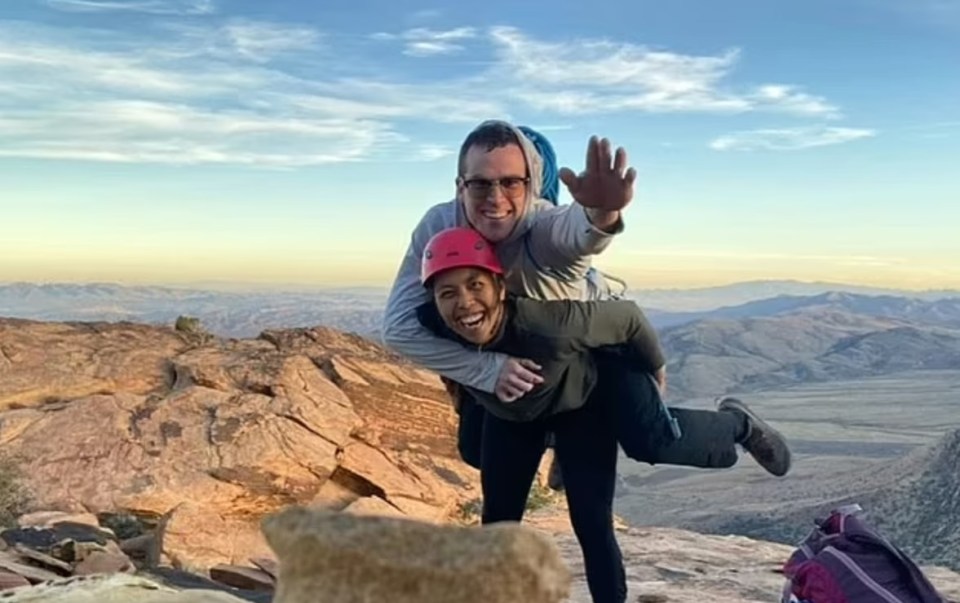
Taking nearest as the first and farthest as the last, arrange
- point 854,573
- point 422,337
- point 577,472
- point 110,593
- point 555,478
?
point 110,593, point 854,573, point 422,337, point 577,472, point 555,478

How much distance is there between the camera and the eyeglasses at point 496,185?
4160 mm

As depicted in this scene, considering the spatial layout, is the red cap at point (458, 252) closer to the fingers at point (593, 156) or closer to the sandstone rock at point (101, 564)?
the fingers at point (593, 156)

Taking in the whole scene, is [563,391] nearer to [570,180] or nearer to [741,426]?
[570,180]

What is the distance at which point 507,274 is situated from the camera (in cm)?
436

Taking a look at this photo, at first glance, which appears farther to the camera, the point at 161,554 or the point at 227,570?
the point at 161,554

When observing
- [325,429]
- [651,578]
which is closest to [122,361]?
[325,429]

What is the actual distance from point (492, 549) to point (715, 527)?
2490 centimetres

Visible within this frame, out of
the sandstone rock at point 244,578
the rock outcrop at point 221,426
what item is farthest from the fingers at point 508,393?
the rock outcrop at point 221,426

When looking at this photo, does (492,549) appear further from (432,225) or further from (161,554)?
(161,554)

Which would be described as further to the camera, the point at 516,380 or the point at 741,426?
the point at 741,426

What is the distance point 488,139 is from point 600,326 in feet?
3.23

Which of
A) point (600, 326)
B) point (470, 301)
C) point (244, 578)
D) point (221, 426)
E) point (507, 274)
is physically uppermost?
point (507, 274)

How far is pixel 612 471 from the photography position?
4.79 m

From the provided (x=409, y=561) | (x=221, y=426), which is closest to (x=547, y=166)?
(x=409, y=561)
